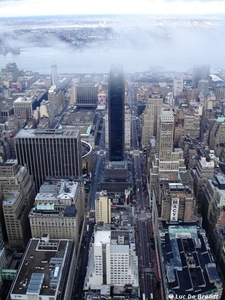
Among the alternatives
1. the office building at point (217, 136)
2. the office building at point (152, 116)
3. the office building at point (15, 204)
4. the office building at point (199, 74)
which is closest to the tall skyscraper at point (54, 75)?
the office building at point (152, 116)

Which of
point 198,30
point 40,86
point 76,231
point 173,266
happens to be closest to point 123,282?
point 173,266

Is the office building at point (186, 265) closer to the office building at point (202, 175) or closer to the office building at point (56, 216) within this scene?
the office building at point (56, 216)

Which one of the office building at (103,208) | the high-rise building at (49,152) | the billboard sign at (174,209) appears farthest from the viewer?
the high-rise building at (49,152)

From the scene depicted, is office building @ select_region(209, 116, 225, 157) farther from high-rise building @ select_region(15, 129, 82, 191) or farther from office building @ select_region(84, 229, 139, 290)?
office building @ select_region(84, 229, 139, 290)

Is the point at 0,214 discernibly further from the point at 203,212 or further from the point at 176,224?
the point at 203,212

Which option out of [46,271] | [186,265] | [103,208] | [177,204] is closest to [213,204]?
[177,204]

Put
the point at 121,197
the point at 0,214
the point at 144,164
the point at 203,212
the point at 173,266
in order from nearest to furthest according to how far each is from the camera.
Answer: the point at 173,266
the point at 0,214
the point at 203,212
the point at 121,197
the point at 144,164
